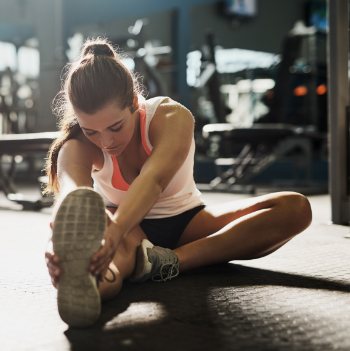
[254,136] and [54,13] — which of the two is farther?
[54,13]

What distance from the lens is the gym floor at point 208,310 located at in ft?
2.57

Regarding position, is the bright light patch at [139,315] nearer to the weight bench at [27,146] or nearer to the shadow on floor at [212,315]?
the shadow on floor at [212,315]

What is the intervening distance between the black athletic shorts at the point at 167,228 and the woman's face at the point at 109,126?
0.92 ft

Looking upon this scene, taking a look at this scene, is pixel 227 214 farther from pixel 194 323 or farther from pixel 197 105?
pixel 197 105

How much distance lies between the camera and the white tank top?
1.23 m

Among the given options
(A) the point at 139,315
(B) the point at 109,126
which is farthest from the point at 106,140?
(A) the point at 139,315

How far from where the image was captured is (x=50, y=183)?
1.26 m

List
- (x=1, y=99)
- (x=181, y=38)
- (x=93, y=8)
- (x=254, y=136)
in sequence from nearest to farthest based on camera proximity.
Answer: (x=254, y=136), (x=1, y=99), (x=181, y=38), (x=93, y=8)

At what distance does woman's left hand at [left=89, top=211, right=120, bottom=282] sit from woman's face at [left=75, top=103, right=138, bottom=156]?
26 centimetres

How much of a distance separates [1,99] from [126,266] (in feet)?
14.1

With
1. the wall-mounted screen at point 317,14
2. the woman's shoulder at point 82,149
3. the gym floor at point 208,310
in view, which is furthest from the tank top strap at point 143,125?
the wall-mounted screen at point 317,14

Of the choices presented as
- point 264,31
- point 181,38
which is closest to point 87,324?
point 181,38

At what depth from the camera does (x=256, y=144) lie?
401 centimetres

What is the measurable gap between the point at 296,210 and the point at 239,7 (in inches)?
289
